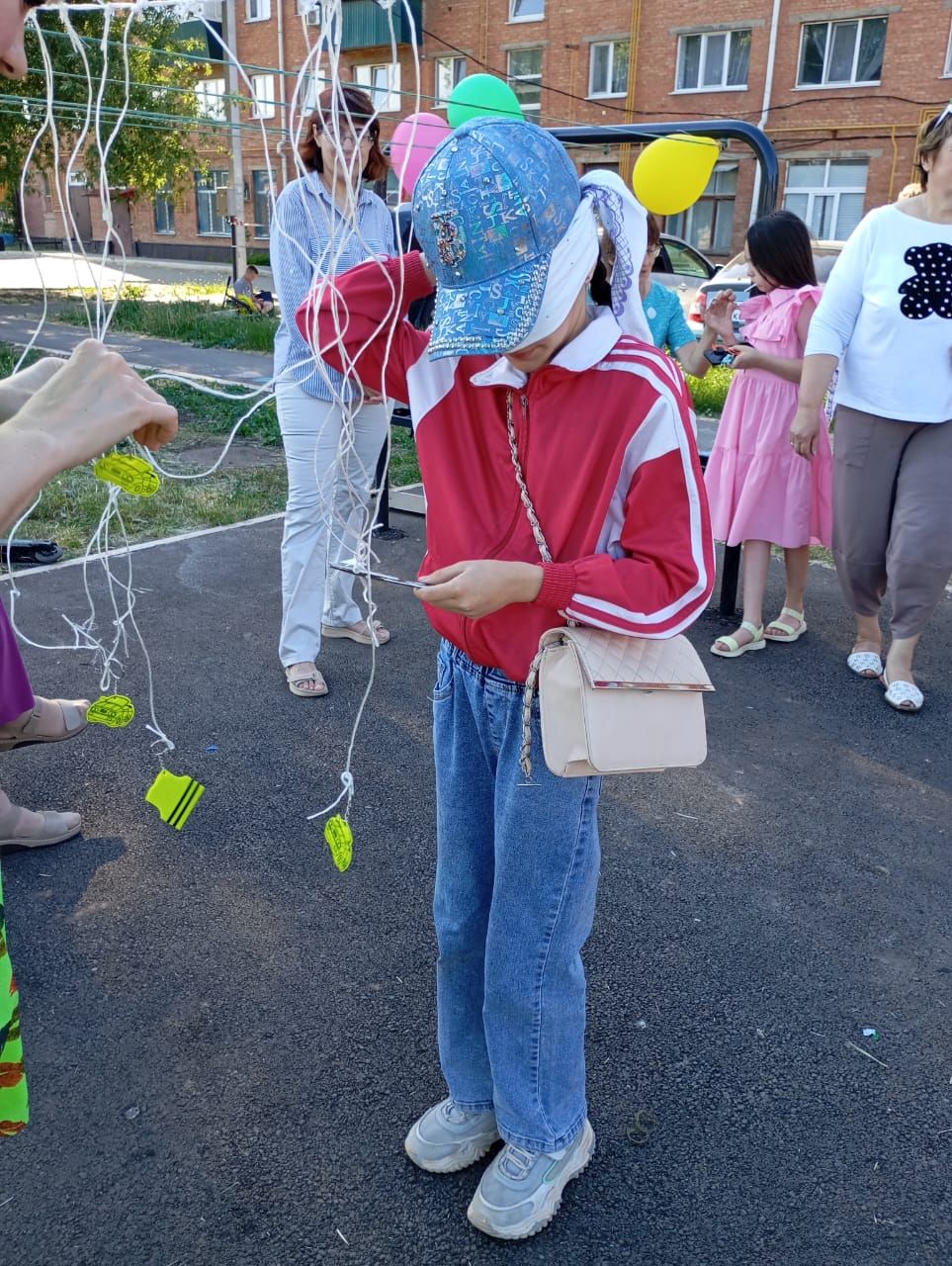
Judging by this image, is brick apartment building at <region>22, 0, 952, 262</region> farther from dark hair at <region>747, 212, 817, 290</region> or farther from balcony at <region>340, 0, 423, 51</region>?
dark hair at <region>747, 212, 817, 290</region>

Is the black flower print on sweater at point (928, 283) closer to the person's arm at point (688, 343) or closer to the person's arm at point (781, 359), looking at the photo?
the person's arm at point (781, 359)

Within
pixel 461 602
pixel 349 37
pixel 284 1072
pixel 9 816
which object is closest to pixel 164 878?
pixel 9 816

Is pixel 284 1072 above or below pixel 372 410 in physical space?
below

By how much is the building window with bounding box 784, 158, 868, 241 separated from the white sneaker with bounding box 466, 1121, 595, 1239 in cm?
2332

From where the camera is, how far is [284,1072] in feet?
7.36

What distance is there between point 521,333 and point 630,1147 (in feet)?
5.24

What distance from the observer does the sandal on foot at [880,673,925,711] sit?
13.2ft

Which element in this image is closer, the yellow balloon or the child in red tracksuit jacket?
the child in red tracksuit jacket

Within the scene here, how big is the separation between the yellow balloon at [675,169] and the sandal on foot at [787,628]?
2.16 metres

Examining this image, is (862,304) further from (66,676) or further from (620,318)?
(66,676)

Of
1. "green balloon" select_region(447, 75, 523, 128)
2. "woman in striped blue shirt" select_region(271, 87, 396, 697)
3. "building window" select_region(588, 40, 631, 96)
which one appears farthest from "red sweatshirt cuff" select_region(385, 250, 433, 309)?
"building window" select_region(588, 40, 631, 96)

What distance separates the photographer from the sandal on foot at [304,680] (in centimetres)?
398

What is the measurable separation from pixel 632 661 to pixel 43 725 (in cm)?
229

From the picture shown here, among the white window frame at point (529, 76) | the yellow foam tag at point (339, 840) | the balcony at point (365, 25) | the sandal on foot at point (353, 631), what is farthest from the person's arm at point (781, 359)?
the balcony at point (365, 25)
